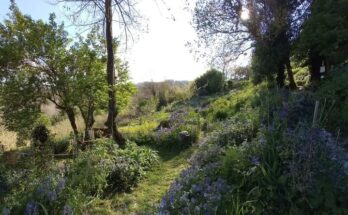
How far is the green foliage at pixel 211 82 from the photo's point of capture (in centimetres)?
1924

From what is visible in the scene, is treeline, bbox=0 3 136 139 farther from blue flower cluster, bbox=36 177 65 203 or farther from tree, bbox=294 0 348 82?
tree, bbox=294 0 348 82

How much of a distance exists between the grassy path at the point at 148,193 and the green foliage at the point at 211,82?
475 inches

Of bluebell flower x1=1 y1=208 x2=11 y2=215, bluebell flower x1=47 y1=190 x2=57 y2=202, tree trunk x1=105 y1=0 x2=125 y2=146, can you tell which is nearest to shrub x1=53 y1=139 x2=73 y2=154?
tree trunk x1=105 y1=0 x2=125 y2=146

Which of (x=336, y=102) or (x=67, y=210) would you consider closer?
(x=67, y=210)

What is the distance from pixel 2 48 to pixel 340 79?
21.1 feet

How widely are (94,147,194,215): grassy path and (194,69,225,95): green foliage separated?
12072 millimetres

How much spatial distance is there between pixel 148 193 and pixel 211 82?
14.5 metres

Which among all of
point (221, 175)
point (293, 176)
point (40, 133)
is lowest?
point (221, 175)

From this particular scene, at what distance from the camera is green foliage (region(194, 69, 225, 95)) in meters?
19.2

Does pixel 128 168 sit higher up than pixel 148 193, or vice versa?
pixel 128 168

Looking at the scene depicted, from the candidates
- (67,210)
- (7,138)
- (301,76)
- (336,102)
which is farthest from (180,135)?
(301,76)

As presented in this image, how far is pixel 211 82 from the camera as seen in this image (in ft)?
63.3

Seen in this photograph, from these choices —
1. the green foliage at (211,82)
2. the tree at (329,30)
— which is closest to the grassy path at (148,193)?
the tree at (329,30)

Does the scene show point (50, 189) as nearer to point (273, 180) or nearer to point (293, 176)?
point (273, 180)
